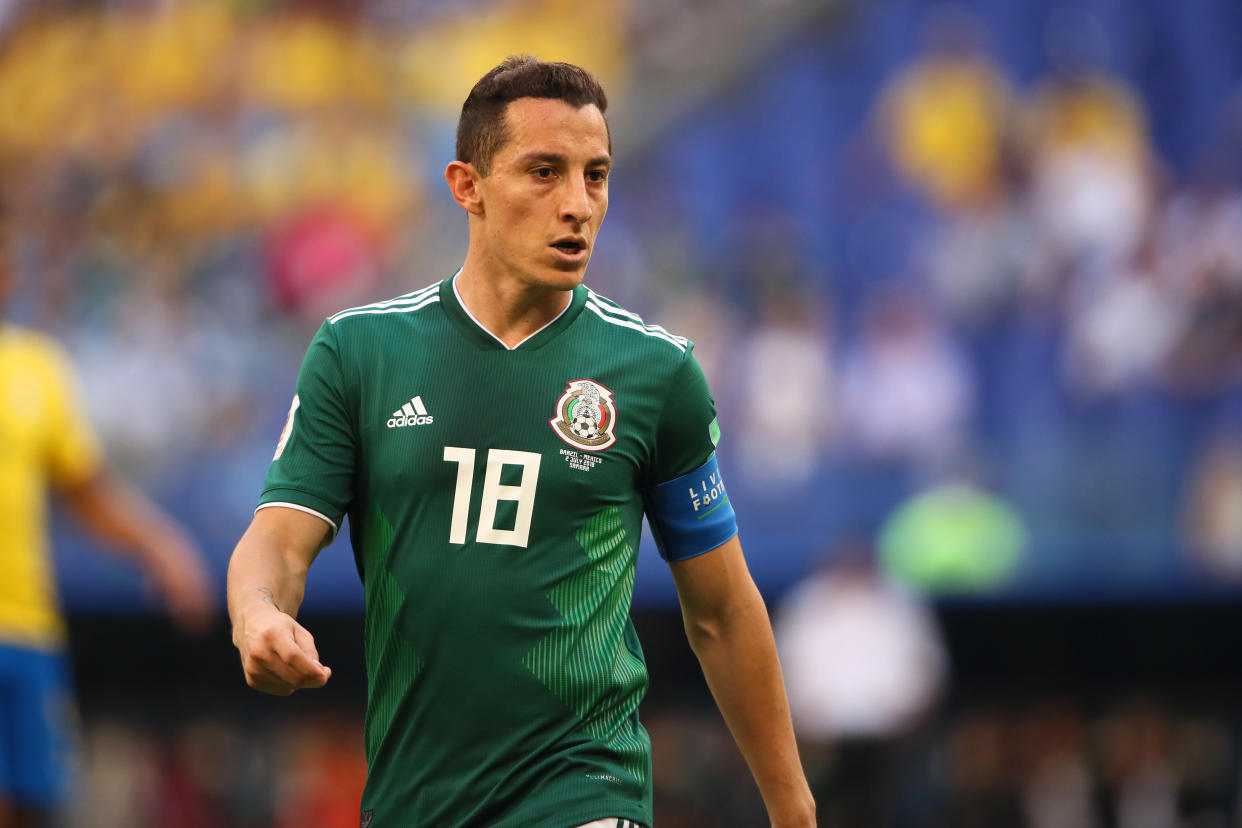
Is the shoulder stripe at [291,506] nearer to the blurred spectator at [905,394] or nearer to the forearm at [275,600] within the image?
the forearm at [275,600]

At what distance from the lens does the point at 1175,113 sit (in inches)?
535

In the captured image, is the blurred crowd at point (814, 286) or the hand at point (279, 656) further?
the blurred crowd at point (814, 286)

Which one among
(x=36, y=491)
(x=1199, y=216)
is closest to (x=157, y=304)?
(x=36, y=491)

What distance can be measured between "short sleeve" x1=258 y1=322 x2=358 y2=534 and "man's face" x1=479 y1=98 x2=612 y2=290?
0.46 m

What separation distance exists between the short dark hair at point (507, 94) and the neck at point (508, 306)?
245mm

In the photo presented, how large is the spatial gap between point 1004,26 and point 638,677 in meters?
11.4

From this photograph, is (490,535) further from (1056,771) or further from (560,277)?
(1056,771)

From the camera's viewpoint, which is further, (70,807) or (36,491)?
(70,807)

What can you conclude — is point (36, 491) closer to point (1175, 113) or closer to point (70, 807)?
point (70, 807)

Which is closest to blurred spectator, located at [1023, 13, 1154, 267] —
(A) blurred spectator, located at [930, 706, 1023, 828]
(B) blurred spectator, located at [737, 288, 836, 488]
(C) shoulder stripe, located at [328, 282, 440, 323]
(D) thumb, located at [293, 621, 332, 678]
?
(B) blurred spectator, located at [737, 288, 836, 488]

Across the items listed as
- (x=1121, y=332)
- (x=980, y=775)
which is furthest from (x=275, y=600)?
(x=1121, y=332)

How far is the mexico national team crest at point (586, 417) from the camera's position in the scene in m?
3.46

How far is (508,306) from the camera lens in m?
3.57

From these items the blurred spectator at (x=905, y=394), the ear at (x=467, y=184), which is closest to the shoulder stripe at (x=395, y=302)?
the ear at (x=467, y=184)
